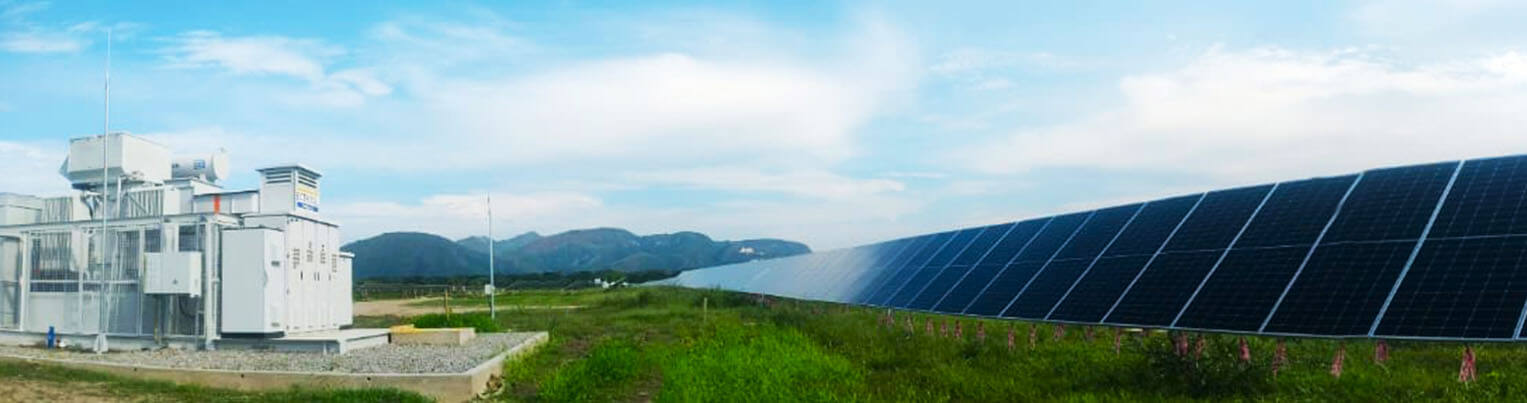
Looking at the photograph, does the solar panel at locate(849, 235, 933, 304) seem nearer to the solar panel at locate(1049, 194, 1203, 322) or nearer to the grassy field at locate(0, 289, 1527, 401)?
the grassy field at locate(0, 289, 1527, 401)

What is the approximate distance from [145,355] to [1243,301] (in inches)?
837

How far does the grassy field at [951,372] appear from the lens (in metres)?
11.7

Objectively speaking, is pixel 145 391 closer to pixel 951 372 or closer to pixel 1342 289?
pixel 951 372

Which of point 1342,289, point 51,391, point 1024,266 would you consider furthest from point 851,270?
point 51,391

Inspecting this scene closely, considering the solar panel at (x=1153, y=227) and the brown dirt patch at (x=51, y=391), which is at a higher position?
the solar panel at (x=1153, y=227)

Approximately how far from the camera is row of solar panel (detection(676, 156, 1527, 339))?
10227mm

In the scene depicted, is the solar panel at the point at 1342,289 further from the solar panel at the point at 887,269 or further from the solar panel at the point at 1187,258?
the solar panel at the point at 887,269

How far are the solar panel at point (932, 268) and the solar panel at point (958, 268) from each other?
0.31m

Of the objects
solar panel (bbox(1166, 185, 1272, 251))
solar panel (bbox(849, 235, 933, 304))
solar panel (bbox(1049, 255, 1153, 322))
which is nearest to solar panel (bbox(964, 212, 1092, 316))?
solar panel (bbox(1049, 255, 1153, 322))

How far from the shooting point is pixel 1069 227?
20.3 metres

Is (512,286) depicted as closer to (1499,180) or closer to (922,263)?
(922,263)

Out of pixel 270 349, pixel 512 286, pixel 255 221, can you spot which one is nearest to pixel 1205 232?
pixel 270 349

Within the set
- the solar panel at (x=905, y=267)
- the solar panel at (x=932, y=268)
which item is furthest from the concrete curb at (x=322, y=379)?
the solar panel at (x=905, y=267)

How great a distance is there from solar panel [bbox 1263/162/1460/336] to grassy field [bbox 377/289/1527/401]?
3.47ft
